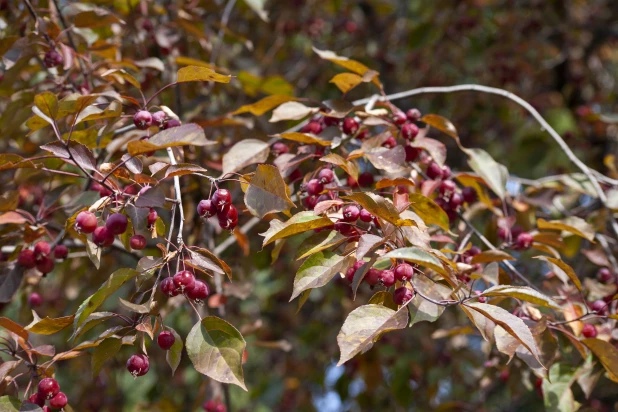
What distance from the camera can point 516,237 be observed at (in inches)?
80.4

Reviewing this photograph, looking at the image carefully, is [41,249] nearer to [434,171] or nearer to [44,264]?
[44,264]

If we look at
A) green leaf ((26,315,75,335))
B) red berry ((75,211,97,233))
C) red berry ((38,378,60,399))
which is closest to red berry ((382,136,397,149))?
red berry ((75,211,97,233))

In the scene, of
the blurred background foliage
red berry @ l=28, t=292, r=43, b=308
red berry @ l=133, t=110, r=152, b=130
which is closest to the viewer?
red berry @ l=133, t=110, r=152, b=130

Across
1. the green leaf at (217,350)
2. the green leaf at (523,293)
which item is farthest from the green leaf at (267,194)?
the green leaf at (523,293)

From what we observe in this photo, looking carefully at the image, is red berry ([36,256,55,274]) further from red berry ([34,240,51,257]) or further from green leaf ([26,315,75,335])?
green leaf ([26,315,75,335])

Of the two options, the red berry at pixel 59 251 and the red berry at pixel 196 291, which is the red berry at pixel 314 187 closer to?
the red berry at pixel 196 291

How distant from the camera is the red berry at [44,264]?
→ 1.78 m

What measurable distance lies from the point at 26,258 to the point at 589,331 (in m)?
1.66

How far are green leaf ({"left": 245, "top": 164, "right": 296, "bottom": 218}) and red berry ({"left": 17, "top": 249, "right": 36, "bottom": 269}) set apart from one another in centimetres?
78

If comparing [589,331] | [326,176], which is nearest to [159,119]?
[326,176]

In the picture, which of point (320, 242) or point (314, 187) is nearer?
point (320, 242)

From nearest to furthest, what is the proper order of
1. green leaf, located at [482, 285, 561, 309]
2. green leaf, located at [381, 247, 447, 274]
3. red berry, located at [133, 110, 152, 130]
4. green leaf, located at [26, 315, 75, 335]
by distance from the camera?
green leaf, located at [381, 247, 447, 274], green leaf, located at [482, 285, 561, 309], green leaf, located at [26, 315, 75, 335], red berry, located at [133, 110, 152, 130]

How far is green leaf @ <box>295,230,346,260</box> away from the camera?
4.46 ft

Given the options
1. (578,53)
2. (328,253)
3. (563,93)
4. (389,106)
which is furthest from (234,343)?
(578,53)
